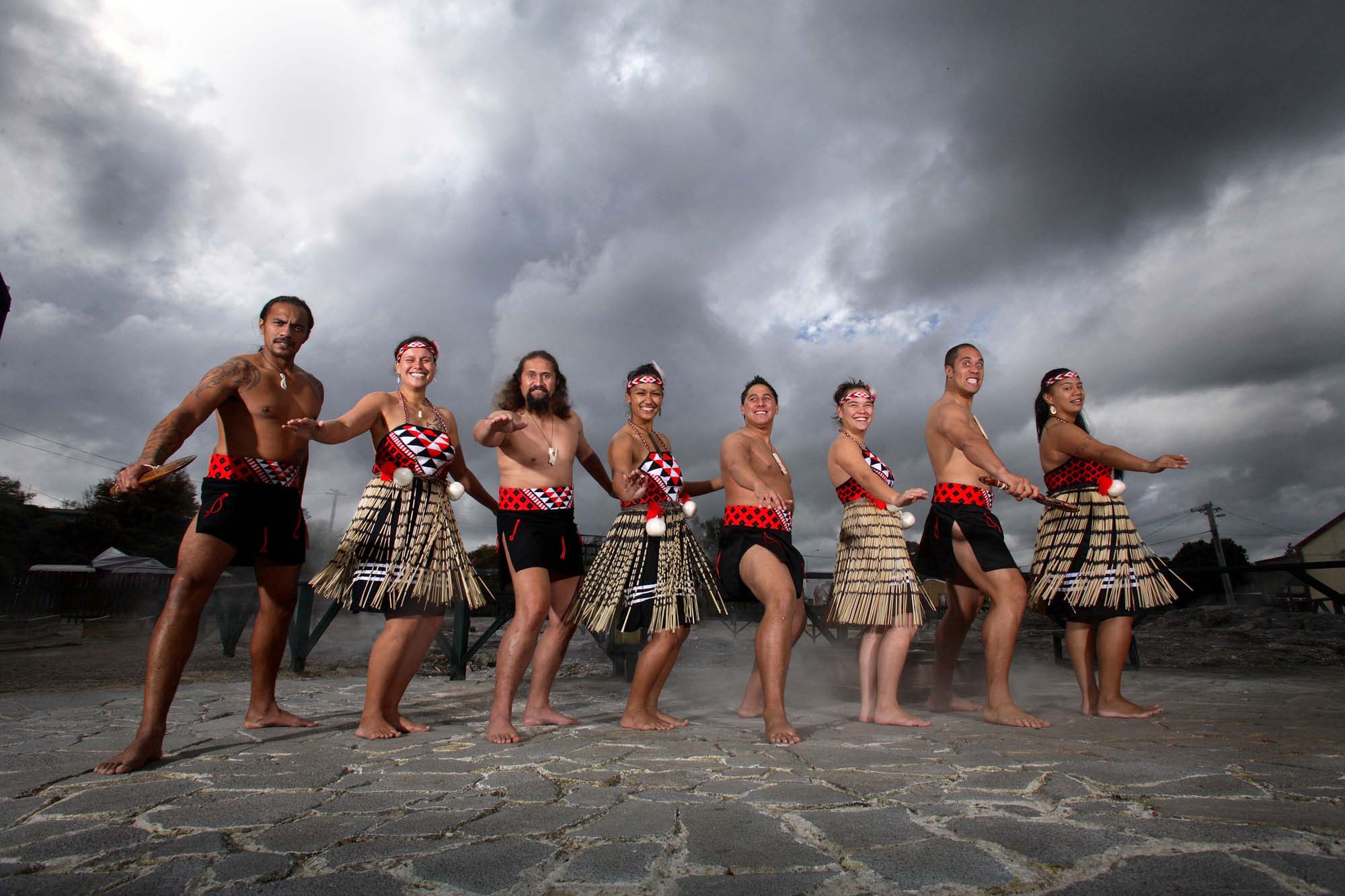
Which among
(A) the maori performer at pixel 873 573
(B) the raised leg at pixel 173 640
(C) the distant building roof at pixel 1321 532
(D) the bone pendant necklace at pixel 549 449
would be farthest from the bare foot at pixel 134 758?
(C) the distant building roof at pixel 1321 532

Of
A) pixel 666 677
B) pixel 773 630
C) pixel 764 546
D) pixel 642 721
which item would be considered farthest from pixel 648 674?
pixel 764 546

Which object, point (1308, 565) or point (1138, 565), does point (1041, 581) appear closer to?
point (1138, 565)

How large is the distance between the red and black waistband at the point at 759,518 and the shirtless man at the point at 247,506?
6.74 ft

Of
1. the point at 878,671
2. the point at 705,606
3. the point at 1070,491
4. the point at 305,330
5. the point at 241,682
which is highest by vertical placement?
the point at 305,330

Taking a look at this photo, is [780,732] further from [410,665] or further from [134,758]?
[134,758]

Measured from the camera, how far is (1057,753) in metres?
2.61

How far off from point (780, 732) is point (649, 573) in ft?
3.26

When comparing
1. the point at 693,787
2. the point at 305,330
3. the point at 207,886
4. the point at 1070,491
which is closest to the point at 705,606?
the point at 693,787

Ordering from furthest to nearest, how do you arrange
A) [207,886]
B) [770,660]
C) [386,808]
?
[770,660], [386,808], [207,886]

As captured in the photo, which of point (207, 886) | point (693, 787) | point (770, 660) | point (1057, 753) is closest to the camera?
point (207, 886)

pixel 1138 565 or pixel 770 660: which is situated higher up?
pixel 1138 565

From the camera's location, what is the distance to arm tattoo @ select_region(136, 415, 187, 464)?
2.59 metres

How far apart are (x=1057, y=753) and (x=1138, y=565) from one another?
1.67 metres

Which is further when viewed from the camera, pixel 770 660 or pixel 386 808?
pixel 770 660
